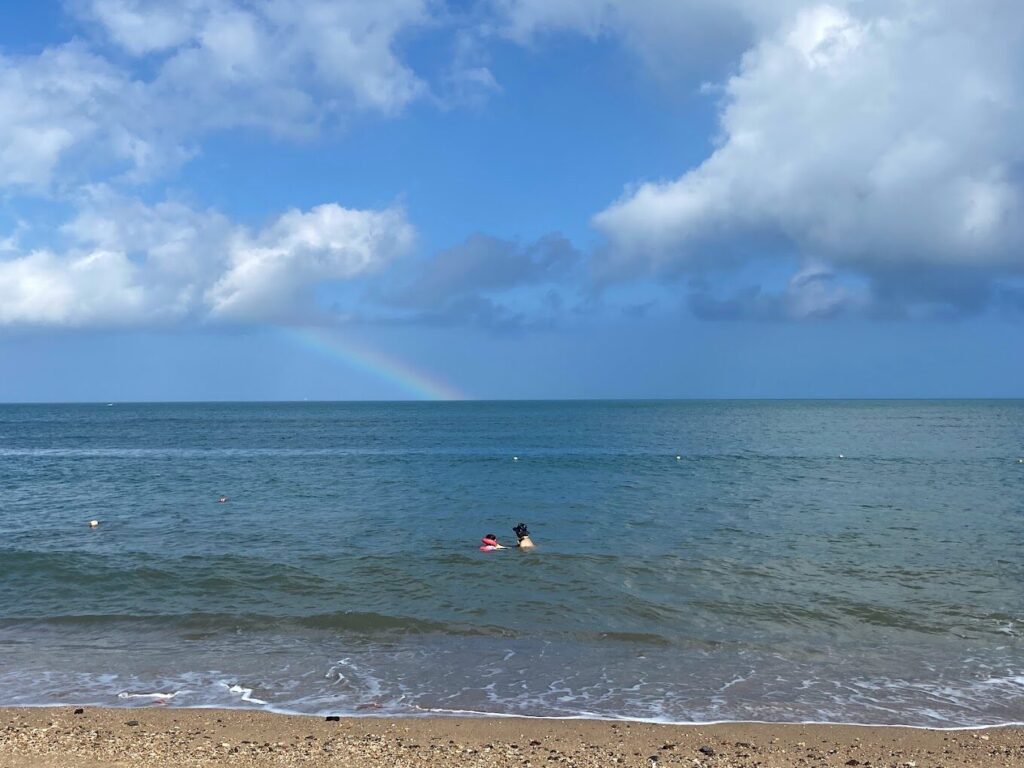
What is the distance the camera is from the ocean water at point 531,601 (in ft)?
45.2

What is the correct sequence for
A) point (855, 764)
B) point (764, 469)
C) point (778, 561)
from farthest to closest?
point (764, 469), point (778, 561), point (855, 764)

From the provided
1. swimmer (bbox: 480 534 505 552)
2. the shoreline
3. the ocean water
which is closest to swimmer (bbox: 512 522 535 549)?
swimmer (bbox: 480 534 505 552)

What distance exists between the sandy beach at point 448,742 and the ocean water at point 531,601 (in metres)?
0.63

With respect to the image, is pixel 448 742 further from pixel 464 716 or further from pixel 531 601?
pixel 531 601

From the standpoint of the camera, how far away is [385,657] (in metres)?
15.9

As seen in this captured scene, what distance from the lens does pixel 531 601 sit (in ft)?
66.2

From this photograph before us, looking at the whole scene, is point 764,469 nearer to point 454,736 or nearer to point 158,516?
point 158,516

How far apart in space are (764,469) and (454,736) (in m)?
49.0

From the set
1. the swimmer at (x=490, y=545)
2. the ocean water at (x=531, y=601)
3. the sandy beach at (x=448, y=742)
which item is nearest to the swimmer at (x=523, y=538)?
the swimmer at (x=490, y=545)

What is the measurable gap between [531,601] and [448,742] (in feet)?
28.9

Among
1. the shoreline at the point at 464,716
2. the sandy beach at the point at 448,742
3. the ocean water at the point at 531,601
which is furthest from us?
the ocean water at the point at 531,601

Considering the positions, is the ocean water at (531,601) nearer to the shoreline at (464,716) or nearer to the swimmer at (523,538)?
the shoreline at (464,716)


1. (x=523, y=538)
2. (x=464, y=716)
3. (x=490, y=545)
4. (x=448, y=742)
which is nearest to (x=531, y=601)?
(x=490, y=545)

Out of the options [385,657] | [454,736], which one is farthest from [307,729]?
[385,657]
